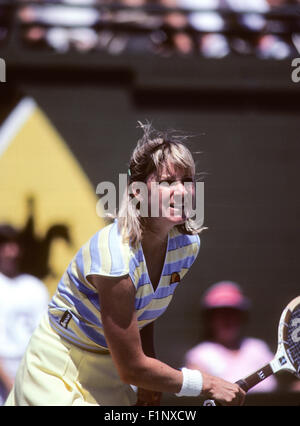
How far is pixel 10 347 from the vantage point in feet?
15.4

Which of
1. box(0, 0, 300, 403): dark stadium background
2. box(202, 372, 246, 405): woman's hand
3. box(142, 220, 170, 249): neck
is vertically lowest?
box(202, 372, 246, 405): woman's hand

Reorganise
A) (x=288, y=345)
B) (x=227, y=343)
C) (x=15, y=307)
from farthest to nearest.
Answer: (x=227, y=343), (x=15, y=307), (x=288, y=345)

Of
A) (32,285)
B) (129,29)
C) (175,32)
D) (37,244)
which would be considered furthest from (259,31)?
(32,285)

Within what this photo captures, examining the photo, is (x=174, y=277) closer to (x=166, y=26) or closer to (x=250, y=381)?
(x=250, y=381)

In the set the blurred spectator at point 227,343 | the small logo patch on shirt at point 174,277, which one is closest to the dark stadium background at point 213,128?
the blurred spectator at point 227,343

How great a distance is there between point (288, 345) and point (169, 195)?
0.87m

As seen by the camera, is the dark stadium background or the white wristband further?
the dark stadium background

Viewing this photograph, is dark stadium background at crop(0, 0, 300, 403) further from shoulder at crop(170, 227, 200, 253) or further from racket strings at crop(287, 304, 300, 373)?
shoulder at crop(170, 227, 200, 253)

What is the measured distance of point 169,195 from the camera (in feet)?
7.80

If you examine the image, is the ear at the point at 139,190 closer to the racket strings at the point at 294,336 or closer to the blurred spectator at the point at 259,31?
the racket strings at the point at 294,336

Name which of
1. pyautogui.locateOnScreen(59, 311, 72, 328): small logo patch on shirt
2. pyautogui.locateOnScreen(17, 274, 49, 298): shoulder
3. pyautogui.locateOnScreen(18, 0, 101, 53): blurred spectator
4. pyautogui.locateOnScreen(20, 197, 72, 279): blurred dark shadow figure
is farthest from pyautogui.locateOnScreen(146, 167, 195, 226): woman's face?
pyautogui.locateOnScreen(18, 0, 101, 53): blurred spectator

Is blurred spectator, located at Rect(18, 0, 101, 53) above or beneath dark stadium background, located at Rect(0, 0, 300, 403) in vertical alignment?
above

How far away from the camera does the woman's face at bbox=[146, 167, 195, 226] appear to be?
237 centimetres

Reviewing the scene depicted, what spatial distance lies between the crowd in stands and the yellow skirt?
12.0 feet
